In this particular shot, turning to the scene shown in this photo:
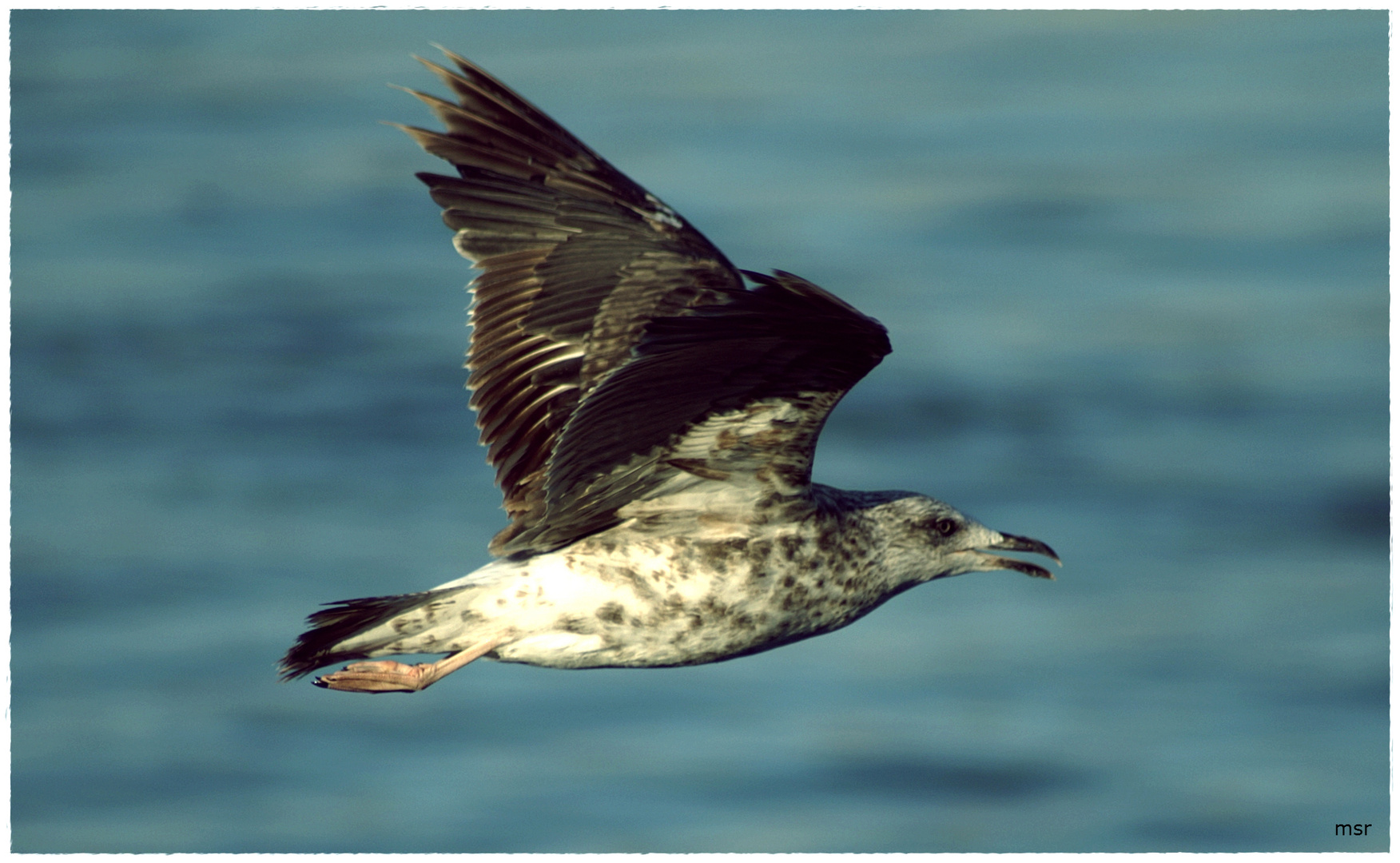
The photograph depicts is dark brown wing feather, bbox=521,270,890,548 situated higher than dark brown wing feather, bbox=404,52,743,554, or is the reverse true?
dark brown wing feather, bbox=404,52,743,554

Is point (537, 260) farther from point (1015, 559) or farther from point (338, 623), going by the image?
point (1015, 559)

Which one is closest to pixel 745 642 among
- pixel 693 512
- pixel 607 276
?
pixel 693 512

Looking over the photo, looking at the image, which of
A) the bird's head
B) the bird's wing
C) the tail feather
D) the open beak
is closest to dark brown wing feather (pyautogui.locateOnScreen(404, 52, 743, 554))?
the bird's wing

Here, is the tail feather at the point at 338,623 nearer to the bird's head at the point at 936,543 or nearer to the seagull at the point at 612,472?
the seagull at the point at 612,472

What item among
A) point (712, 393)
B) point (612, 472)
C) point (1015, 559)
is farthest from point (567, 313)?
point (1015, 559)

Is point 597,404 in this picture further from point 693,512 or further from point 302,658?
point 302,658

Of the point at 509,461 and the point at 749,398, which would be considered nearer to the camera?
the point at 749,398

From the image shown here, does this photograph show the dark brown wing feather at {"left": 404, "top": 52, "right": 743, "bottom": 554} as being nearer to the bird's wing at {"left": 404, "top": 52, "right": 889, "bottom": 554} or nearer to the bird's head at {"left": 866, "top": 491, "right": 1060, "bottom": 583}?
the bird's wing at {"left": 404, "top": 52, "right": 889, "bottom": 554}
